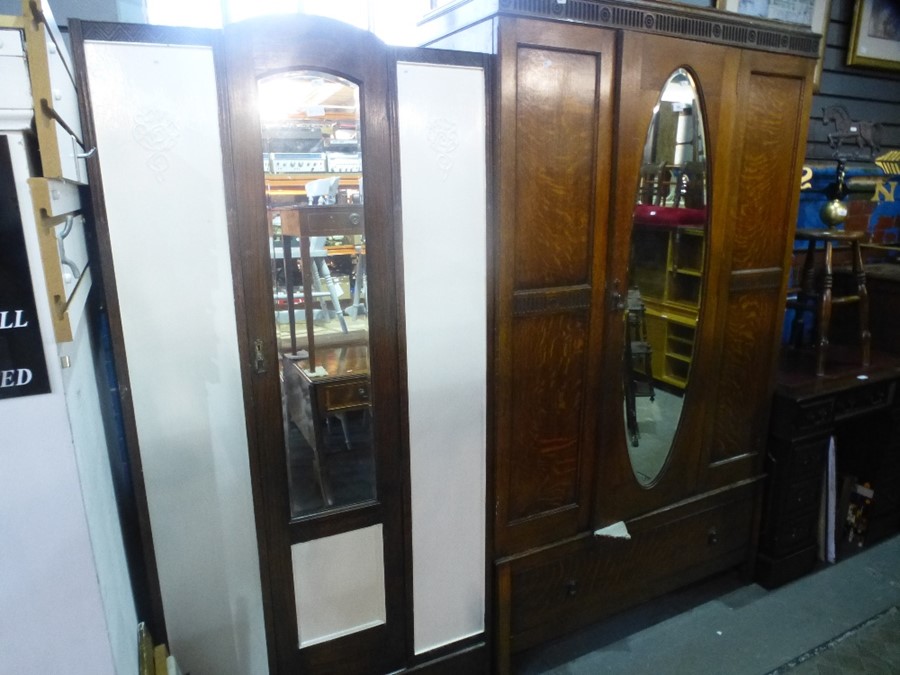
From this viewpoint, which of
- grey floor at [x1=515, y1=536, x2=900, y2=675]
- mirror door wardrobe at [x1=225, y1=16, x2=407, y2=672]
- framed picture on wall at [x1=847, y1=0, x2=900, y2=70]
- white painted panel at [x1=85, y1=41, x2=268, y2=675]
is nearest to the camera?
white painted panel at [x1=85, y1=41, x2=268, y2=675]

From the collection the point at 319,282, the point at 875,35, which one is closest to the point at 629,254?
the point at 319,282

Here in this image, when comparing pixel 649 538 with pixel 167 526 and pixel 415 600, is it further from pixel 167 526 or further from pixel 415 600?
pixel 167 526

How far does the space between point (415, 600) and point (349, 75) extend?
1398 mm

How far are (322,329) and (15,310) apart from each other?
2.51ft

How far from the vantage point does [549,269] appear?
1.63 metres

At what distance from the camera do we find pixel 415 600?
67.1 inches

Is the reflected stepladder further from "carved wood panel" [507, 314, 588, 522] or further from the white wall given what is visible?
the white wall

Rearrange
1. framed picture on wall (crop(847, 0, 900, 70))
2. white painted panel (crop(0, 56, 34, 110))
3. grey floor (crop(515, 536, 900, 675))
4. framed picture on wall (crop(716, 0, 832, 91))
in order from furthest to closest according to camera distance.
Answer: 1. framed picture on wall (crop(847, 0, 900, 70))
2. framed picture on wall (crop(716, 0, 832, 91))
3. grey floor (crop(515, 536, 900, 675))
4. white painted panel (crop(0, 56, 34, 110))

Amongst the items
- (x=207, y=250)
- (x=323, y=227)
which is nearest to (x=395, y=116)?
(x=323, y=227)

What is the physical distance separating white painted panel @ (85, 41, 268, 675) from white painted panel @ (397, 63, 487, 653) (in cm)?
44

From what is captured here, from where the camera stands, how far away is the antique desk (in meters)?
2.22

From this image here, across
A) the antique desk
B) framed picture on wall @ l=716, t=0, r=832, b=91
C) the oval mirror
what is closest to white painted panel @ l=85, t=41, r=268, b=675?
the oval mirror

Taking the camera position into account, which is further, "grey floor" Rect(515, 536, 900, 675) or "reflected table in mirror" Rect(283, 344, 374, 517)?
"grey floor" Rect(515, 536, 900, 675)

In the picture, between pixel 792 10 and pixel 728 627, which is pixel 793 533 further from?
pixel 792 10
